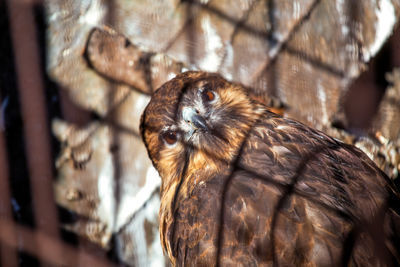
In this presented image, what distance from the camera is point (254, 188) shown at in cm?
129

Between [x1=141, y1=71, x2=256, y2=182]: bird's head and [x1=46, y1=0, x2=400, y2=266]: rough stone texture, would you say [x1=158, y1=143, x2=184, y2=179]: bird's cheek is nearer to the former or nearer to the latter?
[x1=141, y1=71, x2=256, y2=182]: bird's head

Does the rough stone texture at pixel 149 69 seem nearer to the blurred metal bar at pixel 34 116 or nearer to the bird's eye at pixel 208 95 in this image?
the blurred metal bar at pixel 34 116

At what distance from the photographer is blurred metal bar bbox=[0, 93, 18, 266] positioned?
6.23 ft

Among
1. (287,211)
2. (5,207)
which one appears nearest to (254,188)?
(287,211)

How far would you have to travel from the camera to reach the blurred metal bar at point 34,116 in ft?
6.51

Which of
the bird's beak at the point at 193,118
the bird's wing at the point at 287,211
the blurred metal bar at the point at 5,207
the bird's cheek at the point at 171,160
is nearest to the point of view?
the bird's wing at the point at 287,211

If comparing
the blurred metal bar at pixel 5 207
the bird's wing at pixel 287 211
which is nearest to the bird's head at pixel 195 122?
the bird's wing at pixel 287 211

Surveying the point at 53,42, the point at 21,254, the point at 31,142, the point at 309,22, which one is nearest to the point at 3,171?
the point at 31,142

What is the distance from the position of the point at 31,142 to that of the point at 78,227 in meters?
0.53

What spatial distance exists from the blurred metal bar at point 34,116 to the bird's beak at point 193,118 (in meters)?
0.90

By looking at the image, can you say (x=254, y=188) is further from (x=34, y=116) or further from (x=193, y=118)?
(x=34, y=116)

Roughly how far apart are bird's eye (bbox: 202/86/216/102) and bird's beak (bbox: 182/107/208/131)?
117 mm

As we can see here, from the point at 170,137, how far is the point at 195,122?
17 centimetres

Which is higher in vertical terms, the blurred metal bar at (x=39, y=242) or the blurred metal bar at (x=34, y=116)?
the blurred metal bar at (x=34, y=116)
